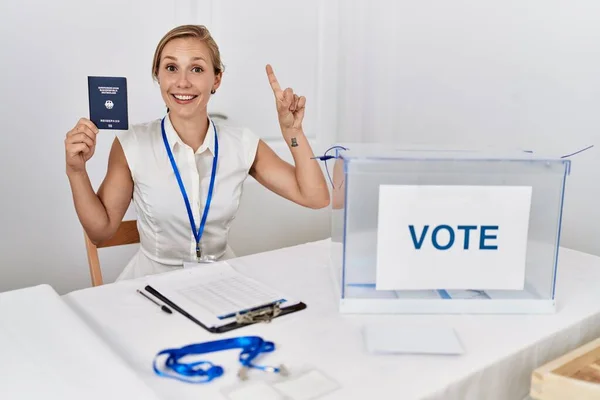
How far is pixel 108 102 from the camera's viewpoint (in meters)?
1.26

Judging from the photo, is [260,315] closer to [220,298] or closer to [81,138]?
[220,298]

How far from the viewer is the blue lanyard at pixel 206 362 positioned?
821 millimetres

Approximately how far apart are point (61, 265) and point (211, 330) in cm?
129

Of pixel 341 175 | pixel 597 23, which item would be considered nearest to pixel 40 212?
pixel 341 175

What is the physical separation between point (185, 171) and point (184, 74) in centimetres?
24

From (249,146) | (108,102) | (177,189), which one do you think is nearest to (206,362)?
(108,102)

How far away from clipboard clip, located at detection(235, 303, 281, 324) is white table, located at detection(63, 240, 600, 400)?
15 mm

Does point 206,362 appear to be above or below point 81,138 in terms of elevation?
below

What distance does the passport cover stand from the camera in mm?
1241

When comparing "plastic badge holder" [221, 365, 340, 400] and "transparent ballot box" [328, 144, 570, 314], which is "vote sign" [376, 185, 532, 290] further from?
"plastic badge holder" [221, 365, 340, 400]

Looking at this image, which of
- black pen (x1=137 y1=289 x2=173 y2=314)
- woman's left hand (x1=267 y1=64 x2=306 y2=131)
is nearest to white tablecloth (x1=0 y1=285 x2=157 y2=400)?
black pen (x1=137 y1=289 x2=173 y2=314)

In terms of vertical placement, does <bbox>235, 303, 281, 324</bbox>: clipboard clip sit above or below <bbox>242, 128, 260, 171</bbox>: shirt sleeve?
below

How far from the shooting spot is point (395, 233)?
1046 millimetres

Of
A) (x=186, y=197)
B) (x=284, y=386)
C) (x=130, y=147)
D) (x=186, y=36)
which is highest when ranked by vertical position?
(x=186, y=36)
